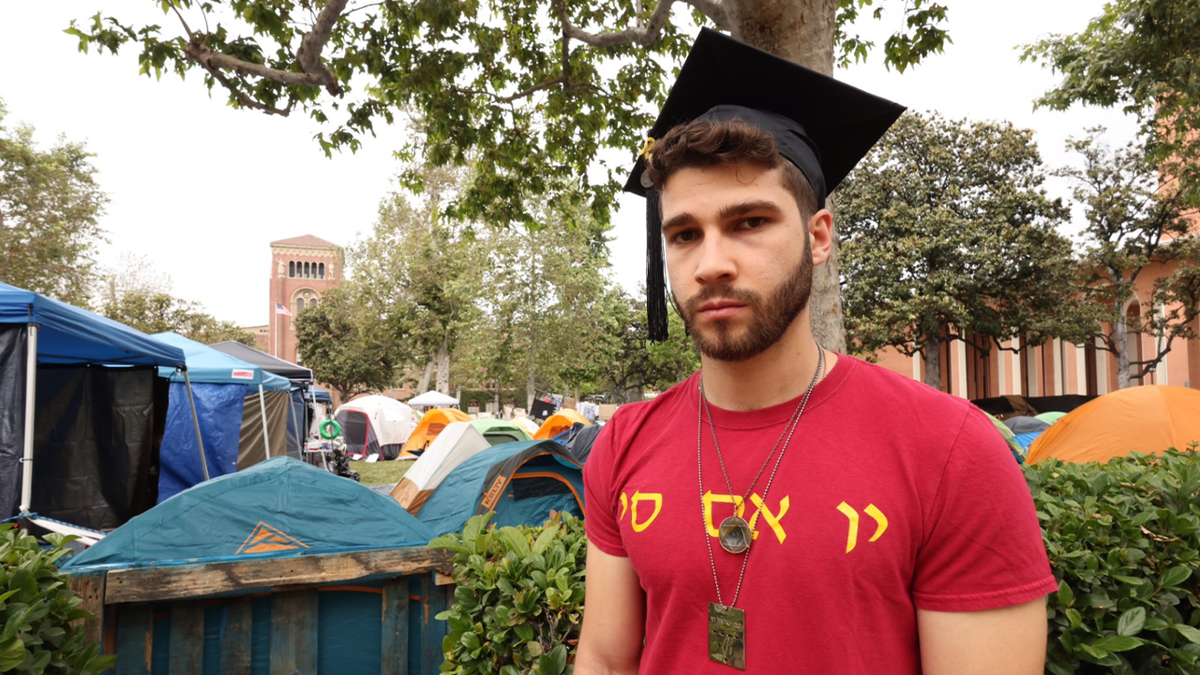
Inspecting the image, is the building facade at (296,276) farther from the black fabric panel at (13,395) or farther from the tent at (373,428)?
the black fabric panel at (13,395)

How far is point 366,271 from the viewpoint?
36312 millimetres

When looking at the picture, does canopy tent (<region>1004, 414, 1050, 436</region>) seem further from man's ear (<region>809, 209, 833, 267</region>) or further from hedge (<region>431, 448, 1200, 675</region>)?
man's ear (<region>809, 209, 833, 267</region>)

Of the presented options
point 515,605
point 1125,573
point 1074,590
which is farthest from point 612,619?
point 1125,573

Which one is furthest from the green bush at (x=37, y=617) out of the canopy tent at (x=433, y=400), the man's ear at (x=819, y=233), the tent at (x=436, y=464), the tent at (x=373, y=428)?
the canopy tent at (x=433, y=400)

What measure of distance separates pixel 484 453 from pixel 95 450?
5015mm

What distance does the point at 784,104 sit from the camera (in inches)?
67.4

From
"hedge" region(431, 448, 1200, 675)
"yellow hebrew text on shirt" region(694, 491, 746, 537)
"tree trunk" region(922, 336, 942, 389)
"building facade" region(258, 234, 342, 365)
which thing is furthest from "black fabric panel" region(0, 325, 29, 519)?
"building facade" region(258, 234, 342, 365)

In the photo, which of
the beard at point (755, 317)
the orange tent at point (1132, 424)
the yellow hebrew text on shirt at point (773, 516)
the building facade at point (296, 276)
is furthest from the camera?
the building facade at point (296, 276)

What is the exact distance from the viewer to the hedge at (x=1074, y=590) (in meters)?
2.18

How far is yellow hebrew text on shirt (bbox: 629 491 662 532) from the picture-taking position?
56.6 inches

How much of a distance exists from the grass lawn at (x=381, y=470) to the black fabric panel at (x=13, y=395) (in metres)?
10.8

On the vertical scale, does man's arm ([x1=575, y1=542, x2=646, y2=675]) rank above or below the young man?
below

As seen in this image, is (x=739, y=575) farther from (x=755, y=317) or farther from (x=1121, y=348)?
(x=1121, y=348)

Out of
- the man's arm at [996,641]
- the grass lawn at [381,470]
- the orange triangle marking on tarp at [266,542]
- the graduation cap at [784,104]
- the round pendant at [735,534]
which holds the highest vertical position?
the graduation cap at [784,104]
